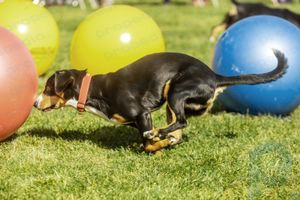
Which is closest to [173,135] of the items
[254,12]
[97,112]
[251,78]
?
[97,112]

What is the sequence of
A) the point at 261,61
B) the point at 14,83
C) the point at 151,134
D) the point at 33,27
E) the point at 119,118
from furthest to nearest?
the point at 33,27
the point at 261,61
the point at 119,118
the point at 151,134
the point at 14,83

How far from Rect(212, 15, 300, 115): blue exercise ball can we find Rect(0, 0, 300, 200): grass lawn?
0.74 ft

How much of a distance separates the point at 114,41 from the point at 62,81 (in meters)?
2.25

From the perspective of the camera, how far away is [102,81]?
5.88 meters

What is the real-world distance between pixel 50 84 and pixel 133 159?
1.20m

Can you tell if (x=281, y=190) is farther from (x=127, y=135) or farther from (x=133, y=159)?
(x=127, y=135)

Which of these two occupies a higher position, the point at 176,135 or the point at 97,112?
the point at 97,112

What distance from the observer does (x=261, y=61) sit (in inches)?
270

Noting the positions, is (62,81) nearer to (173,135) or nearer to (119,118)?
(119,118)

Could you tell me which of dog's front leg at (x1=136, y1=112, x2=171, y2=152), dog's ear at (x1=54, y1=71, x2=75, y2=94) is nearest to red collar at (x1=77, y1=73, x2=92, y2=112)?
dog's ear at (x1=54, y1=71, x2=75, y2=94)

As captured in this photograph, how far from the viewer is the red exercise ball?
5395 millimetres

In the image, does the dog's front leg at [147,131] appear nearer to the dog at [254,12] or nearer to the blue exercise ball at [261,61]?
the blue exercise ball at [261,61]

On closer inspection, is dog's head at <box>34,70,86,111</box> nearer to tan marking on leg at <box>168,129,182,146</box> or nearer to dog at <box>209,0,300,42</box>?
tan marking on leg at <box>168,129,182,146</box>

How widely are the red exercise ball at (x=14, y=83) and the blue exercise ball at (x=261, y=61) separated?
2.69m
